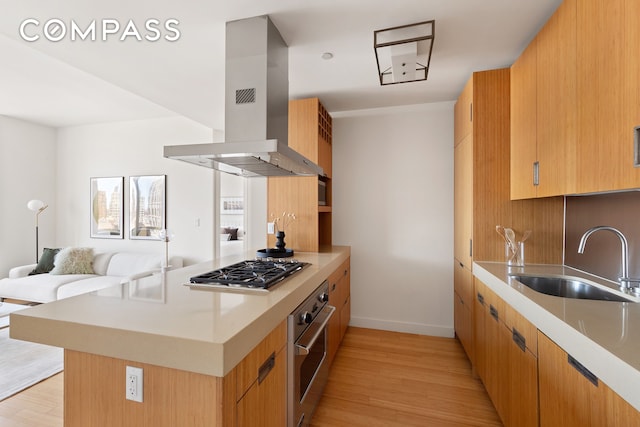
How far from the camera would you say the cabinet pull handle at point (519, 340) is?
135 cm

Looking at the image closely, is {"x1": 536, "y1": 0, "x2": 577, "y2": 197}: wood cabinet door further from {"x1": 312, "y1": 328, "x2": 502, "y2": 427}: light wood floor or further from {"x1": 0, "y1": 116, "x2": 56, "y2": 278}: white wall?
{"x1": 0, "y1": 116, "x2": 56, "y2": 278}: white wall

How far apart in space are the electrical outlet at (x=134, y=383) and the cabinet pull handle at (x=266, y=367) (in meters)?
0.39

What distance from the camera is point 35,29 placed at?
1.73 metres

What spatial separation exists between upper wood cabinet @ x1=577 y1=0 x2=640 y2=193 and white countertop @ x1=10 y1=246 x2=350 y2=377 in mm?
1426

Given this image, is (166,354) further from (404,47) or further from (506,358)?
(404,47)

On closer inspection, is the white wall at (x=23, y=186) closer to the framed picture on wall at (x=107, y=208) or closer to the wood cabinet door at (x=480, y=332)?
the framed picture on wall at (x=107, y=208)

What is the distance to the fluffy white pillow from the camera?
3.87 metres

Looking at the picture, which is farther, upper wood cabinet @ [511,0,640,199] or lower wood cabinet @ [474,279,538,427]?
lower wood cabinet @ [474,279,538,427]

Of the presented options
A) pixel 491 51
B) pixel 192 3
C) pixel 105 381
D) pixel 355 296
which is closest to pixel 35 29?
pixel 192 3

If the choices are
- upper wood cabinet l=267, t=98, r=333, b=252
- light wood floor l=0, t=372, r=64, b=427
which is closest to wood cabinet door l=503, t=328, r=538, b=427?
upper wood cabinet l=267, t=98, r=333, b=252

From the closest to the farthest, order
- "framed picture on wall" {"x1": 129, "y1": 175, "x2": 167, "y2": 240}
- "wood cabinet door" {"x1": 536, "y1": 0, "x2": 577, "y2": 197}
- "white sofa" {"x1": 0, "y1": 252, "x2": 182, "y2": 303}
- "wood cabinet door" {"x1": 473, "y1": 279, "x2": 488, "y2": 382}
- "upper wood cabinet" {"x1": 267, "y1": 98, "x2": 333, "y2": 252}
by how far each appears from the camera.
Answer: "wood cabinet door" {"x1": 536, "y1": 0, "x2": 577, "y2": 197}
"wood cabinet door" {"x1": 473, "y1": 279, "x2": 488, "y2": 382}
"upper wood cabinet" {"x1": 267, "y1": 98, "x2": 333, "y2": 252}
"white sofa" {"x1": 0, "y1": 252, "x2": 182, "y2": 303}
"framed picture on wall" {"x1": 129, "y1": 175, "x2": 167, "y2": 240}

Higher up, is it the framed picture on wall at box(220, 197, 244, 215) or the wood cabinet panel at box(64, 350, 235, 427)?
the framed picture on wall at box(220, 197, 244, 215)

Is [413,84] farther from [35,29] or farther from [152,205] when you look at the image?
[152,205]

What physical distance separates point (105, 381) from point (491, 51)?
2.81 meters
